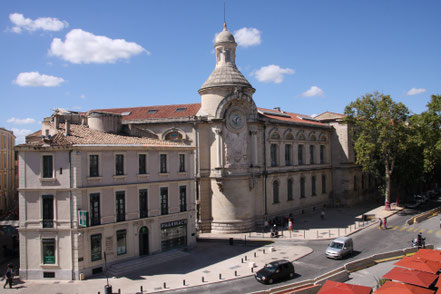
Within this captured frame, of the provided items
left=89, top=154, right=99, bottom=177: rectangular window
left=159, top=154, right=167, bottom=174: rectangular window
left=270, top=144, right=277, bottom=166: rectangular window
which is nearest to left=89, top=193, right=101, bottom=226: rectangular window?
left=89, top=154, right=99, bottom=177: rectangular window

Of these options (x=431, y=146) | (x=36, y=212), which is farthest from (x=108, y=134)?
(x=431, y=146)

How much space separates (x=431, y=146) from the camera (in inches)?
2116

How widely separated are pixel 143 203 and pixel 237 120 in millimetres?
16798

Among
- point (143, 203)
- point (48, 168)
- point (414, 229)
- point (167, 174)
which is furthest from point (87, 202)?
point (414, 229)

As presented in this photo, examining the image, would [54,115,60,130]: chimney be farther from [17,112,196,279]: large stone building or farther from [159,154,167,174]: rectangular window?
[159,154,167,174]: rectangular window

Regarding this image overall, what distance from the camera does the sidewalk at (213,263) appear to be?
2569 centimetres

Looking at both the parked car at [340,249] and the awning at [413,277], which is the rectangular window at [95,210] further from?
the awning at [413,277]

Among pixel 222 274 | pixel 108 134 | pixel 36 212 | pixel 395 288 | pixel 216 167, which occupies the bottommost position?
pixel 222 274

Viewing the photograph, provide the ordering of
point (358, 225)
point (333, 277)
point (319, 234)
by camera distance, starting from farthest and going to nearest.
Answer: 1. point (358, 225)
2. point (319, 234)
3. point (333, 277)

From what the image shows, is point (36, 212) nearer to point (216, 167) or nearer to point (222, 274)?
point (222, 274)

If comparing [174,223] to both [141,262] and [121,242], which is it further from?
[121,242]

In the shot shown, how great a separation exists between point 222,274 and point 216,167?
16181 millimetres

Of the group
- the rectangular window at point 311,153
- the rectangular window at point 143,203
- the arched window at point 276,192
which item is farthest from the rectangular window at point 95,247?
the rectangular window at point 311,153

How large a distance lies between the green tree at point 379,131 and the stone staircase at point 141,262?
3235 centimetres
